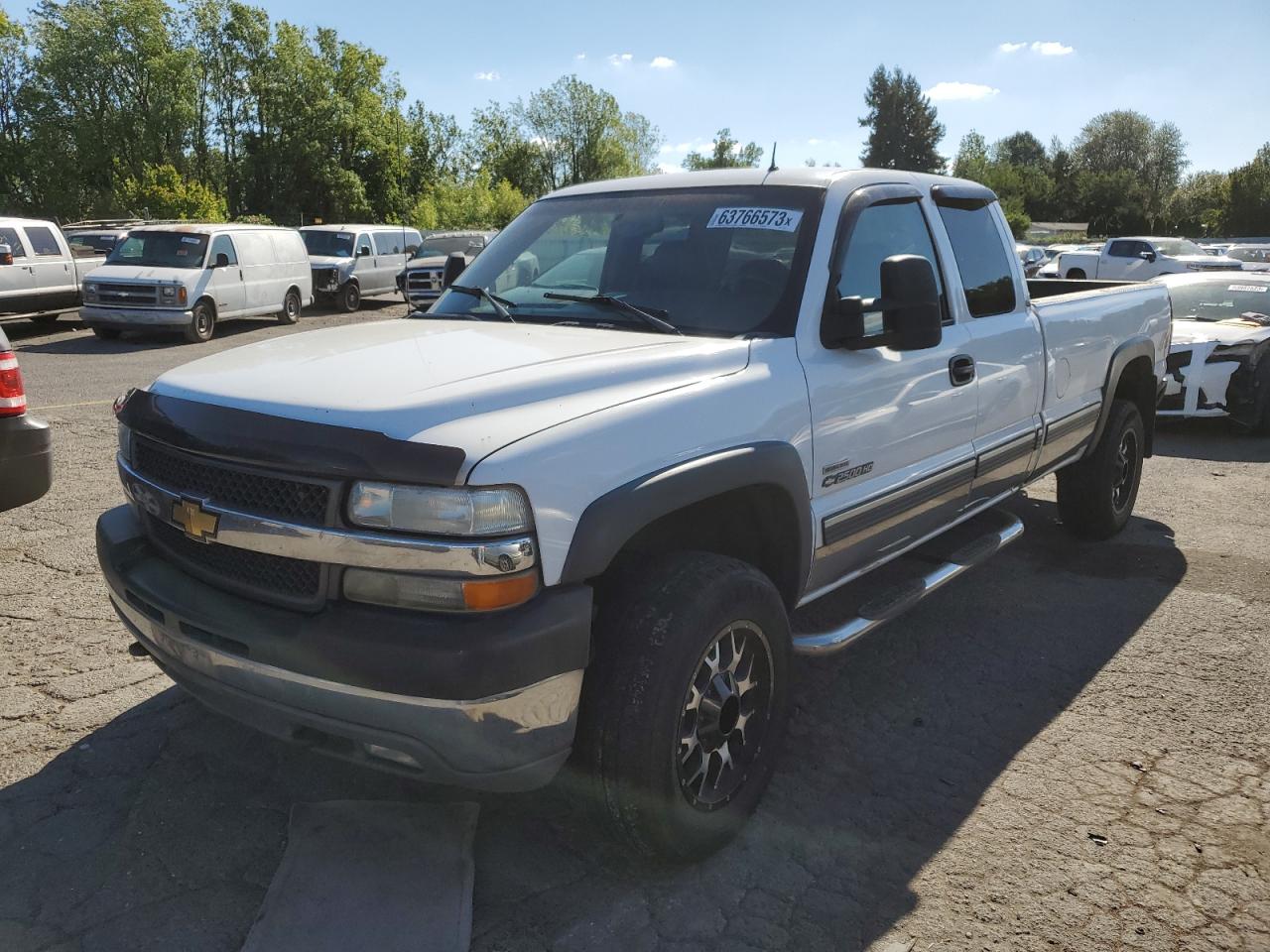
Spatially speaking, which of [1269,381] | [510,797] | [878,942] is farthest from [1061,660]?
[1269,381]

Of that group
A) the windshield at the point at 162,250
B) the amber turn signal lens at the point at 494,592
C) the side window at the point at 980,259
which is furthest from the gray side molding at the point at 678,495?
the windshield at the point at 162,250

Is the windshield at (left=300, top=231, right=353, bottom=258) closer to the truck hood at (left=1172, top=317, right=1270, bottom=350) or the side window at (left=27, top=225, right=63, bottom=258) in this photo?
the side window at (left=27, top=225, right=63, bottom=258)

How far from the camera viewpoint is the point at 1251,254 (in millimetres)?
35188

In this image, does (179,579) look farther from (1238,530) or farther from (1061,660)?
(1238,530)

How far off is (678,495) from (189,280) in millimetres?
15366

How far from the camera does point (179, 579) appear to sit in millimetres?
2760

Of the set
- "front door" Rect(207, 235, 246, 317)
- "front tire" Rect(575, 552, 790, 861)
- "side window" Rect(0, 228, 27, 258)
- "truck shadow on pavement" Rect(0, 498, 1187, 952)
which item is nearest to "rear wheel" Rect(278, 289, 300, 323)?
"front door" Rect(207, 235, 246, 317)

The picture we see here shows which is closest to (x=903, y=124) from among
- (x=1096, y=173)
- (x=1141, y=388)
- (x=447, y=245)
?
(x=1096, y=173)

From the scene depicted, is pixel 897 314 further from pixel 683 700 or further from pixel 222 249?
pixel 222 249

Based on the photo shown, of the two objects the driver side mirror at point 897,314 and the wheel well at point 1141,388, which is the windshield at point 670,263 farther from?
the wheel well at point 1141,388

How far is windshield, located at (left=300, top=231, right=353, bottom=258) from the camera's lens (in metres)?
22.9

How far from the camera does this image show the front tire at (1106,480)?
5738 mm

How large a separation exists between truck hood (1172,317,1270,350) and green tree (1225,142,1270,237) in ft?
205

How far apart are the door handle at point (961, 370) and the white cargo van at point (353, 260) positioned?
63.1 feet
